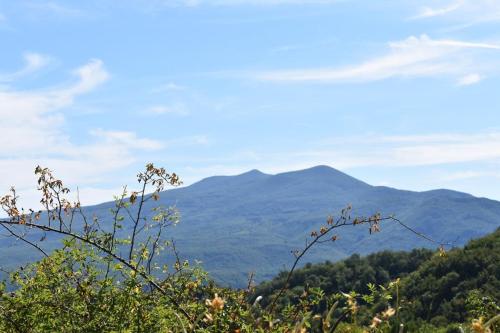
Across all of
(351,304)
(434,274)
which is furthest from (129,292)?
(434,274)

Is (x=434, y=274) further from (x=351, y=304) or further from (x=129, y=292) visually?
(x=351, y=304)

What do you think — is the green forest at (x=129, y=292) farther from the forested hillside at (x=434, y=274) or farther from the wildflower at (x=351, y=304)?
the forested hillside at (x=434, y=274)

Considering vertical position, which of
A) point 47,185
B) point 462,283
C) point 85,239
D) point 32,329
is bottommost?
point 462,283

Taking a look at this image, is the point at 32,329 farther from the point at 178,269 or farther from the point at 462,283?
the point at 462,283

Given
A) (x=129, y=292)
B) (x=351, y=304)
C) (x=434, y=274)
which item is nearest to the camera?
(x=351, y=304)

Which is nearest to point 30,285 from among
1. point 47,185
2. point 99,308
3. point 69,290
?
point 69,290

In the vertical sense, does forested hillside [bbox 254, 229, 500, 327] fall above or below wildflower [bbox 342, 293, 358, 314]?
below

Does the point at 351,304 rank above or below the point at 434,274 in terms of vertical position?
above

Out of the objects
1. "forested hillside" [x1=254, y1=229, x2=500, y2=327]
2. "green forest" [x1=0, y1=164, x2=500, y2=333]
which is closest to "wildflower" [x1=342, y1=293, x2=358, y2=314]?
"green forest" [x1=0, y1=164, x2=500, y2=333]

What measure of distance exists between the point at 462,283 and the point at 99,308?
65.8 m

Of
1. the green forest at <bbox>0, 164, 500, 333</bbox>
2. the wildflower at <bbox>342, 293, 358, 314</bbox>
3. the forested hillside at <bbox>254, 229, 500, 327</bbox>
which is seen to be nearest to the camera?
the wildflower at <bbox>342, 293, 358, 314</bbox>

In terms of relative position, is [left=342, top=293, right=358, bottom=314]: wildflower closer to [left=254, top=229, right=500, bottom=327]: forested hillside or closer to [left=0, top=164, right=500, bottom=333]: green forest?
[left=0, top=164, right=500, bottom=333]: green forest

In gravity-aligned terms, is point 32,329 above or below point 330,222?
below

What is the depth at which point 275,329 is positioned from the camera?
567 cm
